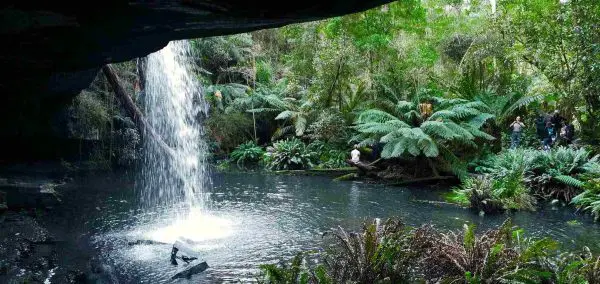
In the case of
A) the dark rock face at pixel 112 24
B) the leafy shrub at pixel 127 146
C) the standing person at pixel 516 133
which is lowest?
the leafy shrub at pixel 127 146

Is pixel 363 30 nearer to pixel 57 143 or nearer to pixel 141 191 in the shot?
pixel 141 191

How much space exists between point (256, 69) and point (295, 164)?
28.8ft

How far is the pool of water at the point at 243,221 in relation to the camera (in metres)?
6.58

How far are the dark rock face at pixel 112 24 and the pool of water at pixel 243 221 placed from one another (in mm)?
2753

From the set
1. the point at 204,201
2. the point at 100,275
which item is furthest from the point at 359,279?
the point at 204,201

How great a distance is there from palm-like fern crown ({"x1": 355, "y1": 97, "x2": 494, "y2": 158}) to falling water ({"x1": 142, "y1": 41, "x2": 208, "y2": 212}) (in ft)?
17.9

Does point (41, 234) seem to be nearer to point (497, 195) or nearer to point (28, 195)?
point (28, 195)

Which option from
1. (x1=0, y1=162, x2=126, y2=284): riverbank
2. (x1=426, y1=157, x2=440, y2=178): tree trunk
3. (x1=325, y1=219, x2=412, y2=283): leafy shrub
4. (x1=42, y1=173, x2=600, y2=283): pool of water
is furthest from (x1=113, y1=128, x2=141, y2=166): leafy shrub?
(x1=325, y1=219, x2=412, y2=283): leafy shrub

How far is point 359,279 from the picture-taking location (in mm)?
4582

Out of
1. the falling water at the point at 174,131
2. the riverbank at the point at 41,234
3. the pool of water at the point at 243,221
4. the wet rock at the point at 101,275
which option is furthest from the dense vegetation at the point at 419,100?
the wet rock at the point at 101,275

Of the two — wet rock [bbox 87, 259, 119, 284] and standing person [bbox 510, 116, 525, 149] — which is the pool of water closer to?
wet rock [bbox 87, 259, 119, 284]

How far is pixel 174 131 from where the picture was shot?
17359 mm

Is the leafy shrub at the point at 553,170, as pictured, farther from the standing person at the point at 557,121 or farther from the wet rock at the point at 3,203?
the wet rock at the point at 3,203

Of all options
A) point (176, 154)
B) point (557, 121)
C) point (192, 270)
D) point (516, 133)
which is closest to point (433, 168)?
point (516, 133)
